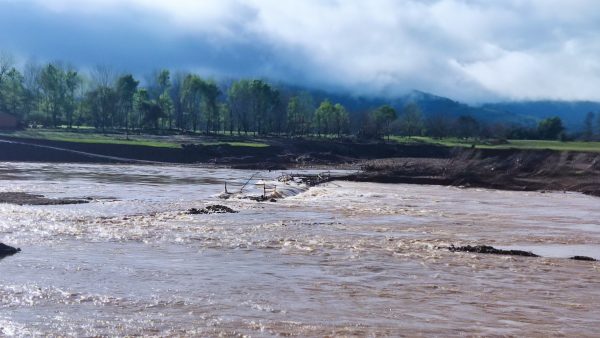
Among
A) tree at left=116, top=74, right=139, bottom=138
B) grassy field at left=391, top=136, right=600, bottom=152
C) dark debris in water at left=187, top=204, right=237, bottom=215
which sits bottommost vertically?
dark debris in water at left=187, top=204, right=237, bottom=215

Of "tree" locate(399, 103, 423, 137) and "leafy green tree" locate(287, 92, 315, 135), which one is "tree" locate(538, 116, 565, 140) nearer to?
"tree" locate(399, 103, 423, 137)

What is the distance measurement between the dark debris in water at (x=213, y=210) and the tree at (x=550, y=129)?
120669mm

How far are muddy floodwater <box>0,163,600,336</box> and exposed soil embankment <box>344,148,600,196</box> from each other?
1989 centimetres

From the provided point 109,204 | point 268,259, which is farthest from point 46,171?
point 268,259

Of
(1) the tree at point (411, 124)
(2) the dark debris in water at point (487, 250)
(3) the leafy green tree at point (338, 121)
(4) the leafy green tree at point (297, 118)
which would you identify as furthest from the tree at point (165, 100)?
(2) the dark debris in water at point (487, 250)

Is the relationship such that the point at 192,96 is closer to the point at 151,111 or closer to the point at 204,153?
the point at 151,111

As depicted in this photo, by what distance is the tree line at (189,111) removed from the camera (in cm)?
12538

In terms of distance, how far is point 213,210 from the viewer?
118 ft

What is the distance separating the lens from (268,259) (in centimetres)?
2309

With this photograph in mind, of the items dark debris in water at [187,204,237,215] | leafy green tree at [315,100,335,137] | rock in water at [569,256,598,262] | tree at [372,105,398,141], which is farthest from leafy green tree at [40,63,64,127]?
rock in water at [569,256,598,262]

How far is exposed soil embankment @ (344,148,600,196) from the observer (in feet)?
199

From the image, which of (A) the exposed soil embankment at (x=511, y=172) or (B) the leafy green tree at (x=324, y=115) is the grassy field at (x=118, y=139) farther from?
(B) the leafy green tree at (x=324, y=115)

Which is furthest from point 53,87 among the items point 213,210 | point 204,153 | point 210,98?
point 213,210

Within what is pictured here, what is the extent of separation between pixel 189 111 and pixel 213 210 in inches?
4235
